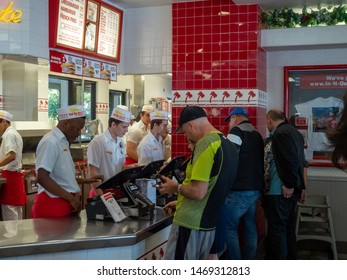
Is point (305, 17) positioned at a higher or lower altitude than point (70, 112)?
higher

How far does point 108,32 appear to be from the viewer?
231 inches

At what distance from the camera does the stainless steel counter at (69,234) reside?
278 cm

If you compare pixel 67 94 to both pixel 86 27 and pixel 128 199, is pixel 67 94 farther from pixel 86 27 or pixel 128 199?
pixel 128 199

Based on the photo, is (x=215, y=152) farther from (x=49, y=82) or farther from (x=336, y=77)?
(x=49, y=82)

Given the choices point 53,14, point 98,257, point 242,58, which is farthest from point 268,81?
point 98,257

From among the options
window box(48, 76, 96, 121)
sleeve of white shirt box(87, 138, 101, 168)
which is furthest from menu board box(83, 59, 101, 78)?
window box(48, 76, 96, 121)

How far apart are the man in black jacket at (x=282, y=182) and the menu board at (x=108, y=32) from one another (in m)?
2.32

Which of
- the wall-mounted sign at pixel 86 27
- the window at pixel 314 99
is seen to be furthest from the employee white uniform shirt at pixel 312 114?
the wall-mounted sign at pixel 86 27

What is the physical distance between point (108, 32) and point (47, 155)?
2.84 m

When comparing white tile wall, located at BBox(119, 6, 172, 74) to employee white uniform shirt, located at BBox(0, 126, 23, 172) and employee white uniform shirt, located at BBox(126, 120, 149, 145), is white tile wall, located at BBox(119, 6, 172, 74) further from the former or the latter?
employee white uniform shirt, located at BBox(0, 126, 23, 172)

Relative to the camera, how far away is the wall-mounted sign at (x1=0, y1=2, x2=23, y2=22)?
452cm

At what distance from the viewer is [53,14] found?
4.91m

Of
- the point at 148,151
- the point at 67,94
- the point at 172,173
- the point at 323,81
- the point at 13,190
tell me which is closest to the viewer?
the point at 172,173

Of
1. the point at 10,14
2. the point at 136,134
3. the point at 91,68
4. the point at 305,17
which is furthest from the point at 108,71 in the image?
the point at 305,17
